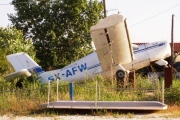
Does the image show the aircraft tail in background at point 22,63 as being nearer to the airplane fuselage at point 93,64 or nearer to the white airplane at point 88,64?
the white airplane at point 88,64

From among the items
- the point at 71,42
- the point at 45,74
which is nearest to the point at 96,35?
the point at 45,74

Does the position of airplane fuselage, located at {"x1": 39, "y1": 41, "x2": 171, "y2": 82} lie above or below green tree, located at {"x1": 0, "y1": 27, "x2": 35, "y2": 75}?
below

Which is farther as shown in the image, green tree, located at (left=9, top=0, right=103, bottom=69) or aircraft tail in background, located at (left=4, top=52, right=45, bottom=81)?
green tree, located at (left=9, top=0, right=103, bottom=69)

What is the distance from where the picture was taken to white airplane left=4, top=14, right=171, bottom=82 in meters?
15.7

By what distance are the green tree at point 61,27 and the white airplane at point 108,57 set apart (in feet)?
38.9

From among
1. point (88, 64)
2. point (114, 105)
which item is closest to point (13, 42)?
point (88, 64)

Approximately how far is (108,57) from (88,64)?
1.70 meters

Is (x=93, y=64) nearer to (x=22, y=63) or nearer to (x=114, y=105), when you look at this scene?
(x=22, y=63)

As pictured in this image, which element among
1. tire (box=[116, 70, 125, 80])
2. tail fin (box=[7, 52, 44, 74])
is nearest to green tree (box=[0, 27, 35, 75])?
tail fin (box=[7, 52, 44, 74])

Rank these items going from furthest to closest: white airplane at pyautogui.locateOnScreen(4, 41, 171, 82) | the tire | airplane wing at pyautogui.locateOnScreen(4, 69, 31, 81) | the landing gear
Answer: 1. white airplane at pyautogui.locateOnScreen(4, 41, 171, 82)
2. airplane wing at pyautogui.locateOnScreen(4, 69, 31, 81)
3. the tire
4. the landing gear

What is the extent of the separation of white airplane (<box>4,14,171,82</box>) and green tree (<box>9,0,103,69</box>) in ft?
38.9

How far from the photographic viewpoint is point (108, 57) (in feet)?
55.5

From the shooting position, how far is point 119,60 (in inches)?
674

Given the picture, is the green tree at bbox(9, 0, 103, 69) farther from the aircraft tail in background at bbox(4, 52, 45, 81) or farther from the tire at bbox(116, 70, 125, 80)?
the tire at bbox(116, 70, 125, 80)
